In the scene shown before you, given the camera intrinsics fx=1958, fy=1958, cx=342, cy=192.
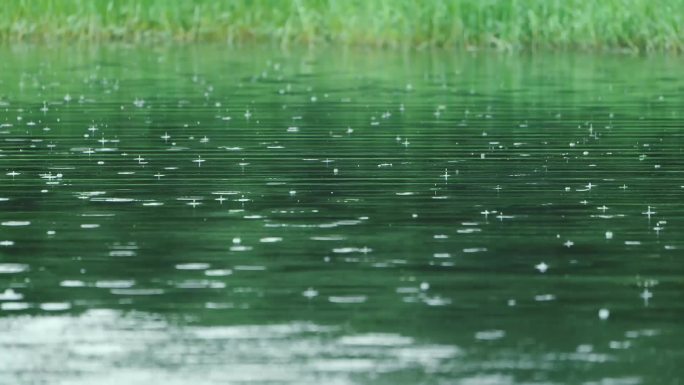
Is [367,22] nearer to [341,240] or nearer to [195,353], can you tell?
[341,240]

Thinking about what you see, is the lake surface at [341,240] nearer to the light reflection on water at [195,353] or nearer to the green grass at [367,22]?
the light reflection on water at [195,353]

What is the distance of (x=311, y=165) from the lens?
57.9 ft

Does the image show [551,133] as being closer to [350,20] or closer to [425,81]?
[425,81]

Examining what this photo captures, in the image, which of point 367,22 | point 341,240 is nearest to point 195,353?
point 341,240

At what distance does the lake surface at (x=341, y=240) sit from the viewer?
8930mm

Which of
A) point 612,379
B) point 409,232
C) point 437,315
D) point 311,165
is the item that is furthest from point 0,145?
point 612,379

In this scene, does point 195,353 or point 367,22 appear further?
point 367,22

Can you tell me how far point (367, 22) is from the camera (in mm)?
37531

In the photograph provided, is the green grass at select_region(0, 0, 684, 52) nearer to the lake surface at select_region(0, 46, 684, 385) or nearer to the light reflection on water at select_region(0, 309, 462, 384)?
the lake surface at select_region(0, 46, 684, 385)

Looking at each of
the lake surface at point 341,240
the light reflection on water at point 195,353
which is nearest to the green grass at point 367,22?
the lake surface at point 341,240

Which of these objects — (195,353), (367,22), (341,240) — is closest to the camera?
(195,353)

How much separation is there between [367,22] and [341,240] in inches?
987

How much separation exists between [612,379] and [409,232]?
476 centimetres

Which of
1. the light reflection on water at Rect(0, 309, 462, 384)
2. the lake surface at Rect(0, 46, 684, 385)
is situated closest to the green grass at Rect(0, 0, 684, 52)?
the lake surface at Rect(0, 46, 684, 385)
